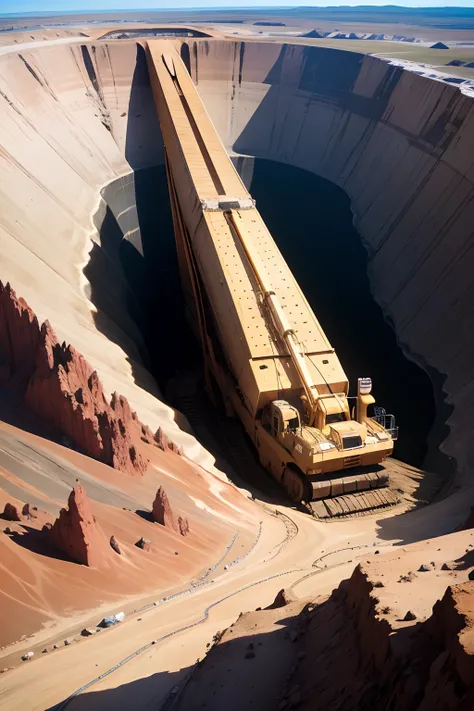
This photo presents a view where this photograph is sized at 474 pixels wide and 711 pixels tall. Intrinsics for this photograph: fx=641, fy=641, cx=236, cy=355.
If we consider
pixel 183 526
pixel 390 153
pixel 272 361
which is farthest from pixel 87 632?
pixel 390 153

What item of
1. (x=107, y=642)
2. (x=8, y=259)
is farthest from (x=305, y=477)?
(x=8, y=259)

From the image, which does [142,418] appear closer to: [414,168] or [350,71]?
[414,168]

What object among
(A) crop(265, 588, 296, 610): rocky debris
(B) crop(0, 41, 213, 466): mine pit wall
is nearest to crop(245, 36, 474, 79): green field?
(B) crop(0, 41, 213, 466): mine pit wall

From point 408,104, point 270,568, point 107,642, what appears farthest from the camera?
point 408,104

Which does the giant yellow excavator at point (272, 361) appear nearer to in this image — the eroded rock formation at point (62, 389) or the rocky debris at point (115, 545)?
the eroded rock formation at point (62, 389)

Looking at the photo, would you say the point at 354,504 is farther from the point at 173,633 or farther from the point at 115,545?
the point at 173,633

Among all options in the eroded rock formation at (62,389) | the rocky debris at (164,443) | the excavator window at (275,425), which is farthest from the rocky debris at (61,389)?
the excavator window at (275,425)

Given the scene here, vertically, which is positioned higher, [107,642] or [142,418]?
[107,642]
